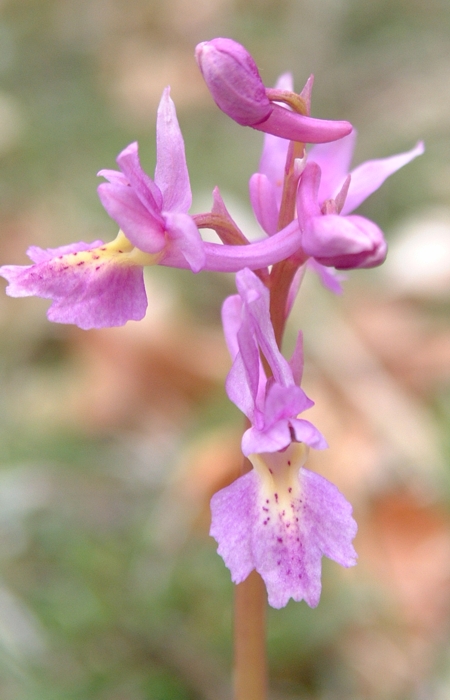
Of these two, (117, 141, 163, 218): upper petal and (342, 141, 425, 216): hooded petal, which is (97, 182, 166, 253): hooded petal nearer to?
(117, 141, 163, 218): upper petal

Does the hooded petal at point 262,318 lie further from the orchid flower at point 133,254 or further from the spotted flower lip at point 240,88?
the spotted flower lip at point 240,88

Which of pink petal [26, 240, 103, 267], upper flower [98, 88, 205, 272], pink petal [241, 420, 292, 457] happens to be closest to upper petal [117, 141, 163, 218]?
upper flower [98, 88, 205, 272]

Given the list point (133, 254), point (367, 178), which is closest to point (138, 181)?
point (133, 254)

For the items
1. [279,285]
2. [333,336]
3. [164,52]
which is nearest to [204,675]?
[279,285]

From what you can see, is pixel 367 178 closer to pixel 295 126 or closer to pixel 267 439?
pixel 295 126

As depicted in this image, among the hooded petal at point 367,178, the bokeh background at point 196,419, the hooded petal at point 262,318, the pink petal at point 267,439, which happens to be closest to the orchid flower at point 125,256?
the hooded petal at point 262,318

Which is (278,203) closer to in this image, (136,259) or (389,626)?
(136,259)
